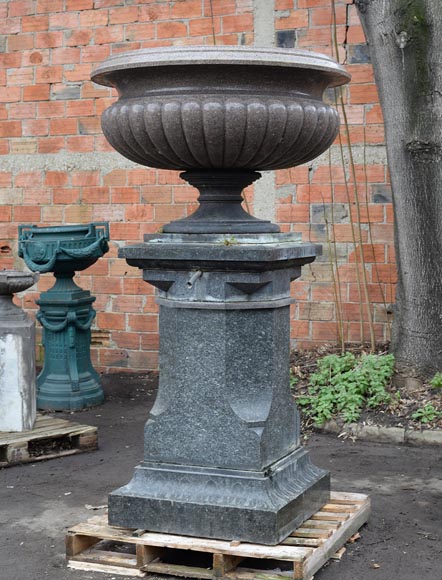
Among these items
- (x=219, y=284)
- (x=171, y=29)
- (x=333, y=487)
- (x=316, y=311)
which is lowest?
(x=333, y=487)

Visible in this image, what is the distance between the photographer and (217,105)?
3795mm

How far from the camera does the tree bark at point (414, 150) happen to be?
605cm

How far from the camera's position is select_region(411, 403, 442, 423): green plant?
234 inches

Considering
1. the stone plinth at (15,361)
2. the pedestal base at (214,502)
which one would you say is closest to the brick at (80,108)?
Result: the stone plinth at (15,361)

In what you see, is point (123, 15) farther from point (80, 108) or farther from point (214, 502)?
point (214, 502)

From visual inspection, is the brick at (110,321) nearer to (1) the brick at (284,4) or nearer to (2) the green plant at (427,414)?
(1) the brick at (284,4)

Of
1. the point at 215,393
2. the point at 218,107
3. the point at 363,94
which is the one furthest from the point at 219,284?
the point at 363,94

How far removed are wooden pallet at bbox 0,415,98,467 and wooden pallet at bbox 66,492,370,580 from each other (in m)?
1.47

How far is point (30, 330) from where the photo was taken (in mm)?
5680

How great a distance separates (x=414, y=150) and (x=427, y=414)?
5.31 feet

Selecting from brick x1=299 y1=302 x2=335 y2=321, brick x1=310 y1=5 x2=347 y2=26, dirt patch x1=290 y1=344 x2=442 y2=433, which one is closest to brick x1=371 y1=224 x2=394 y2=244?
brick x1=299 y1=302 x2=335 y2=321

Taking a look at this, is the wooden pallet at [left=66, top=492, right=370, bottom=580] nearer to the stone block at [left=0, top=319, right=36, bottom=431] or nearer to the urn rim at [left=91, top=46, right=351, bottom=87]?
the stone block at [left=0, top=319, right=36, bottom=431]

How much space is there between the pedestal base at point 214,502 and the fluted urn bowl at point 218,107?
39.8 inches

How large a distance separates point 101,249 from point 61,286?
1.30 feet
